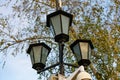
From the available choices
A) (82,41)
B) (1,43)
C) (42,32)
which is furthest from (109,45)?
(82,41)

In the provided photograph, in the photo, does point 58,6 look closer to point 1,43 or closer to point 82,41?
point 82,41

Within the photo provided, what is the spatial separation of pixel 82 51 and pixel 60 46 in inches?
12.7

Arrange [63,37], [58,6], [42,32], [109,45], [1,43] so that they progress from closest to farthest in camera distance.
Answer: [63,37], [58,6], [109,45], [1,43], [42,32]

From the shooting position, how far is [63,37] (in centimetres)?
457

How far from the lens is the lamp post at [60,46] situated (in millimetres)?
4570

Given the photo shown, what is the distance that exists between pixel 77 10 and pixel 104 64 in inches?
77.1

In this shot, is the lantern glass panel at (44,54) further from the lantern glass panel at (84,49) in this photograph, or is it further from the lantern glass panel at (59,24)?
the lantern glass panel at (84,49)

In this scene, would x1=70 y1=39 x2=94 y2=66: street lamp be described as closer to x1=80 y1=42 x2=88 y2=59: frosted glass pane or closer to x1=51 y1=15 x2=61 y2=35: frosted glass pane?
x1=80 y1=42 x2=88 y2=59: frosted glass pane

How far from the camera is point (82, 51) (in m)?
4.57

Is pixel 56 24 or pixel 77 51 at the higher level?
pixel 56 24

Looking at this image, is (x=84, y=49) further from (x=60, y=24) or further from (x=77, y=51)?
(x=60, y=24)

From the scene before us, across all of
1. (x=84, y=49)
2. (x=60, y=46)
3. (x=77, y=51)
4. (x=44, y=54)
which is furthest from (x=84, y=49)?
(x=44, y=54)

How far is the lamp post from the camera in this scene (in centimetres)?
457

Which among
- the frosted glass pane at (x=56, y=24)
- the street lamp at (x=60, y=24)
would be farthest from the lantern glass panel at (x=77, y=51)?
the frosted glass pane at (x=56, y=24)
